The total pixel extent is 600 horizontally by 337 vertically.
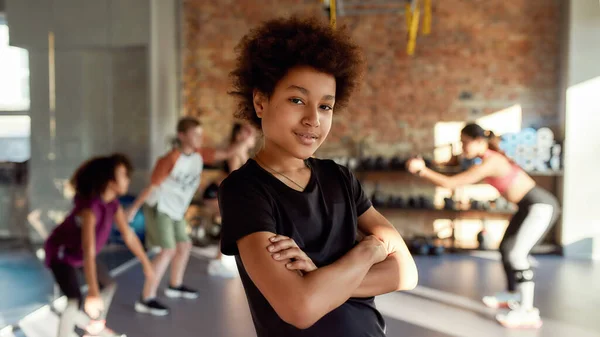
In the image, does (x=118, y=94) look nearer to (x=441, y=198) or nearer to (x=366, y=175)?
(x=366, y=175)

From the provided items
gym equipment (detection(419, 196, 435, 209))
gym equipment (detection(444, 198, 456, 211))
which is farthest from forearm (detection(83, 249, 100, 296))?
gym equipment (detection(444, 198, 456, 211))

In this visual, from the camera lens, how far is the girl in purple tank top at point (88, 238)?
2.94m

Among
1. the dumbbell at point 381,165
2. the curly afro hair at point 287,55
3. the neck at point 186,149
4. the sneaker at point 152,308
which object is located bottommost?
the sneaker at point 152,308

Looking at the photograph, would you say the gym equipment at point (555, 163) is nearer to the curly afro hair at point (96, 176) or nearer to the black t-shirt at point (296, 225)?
the curly afro hair at point (96, 176)

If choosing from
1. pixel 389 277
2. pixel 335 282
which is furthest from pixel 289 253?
pixel 389 277

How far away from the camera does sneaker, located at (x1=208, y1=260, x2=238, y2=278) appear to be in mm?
5172

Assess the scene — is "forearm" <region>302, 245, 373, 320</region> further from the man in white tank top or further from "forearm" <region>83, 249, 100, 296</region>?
the man in white tank top

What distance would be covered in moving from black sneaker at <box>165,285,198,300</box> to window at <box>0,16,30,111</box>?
180 cm

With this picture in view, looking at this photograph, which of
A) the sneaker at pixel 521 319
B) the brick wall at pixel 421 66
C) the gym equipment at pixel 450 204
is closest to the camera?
the sneaker at pixel 521 319

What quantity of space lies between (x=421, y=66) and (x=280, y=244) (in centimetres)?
600

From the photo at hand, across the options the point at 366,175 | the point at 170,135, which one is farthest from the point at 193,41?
the point at 366,175

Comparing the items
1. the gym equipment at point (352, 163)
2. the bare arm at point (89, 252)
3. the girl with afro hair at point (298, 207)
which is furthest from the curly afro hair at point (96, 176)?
the gym equipment at point (352, 163)

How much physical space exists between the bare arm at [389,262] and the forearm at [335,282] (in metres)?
0.09

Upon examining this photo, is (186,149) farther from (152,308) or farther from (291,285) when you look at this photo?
(291,285)
